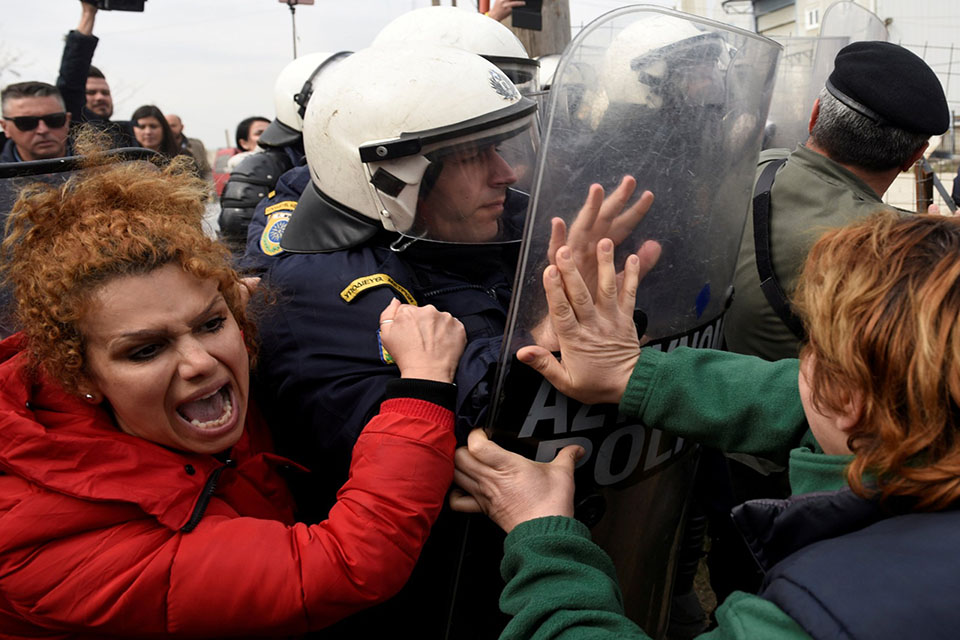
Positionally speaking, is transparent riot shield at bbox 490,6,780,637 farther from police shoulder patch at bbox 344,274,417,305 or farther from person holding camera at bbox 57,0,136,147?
person holding camera at bbox 57,0,136,147

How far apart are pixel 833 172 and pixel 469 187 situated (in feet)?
4.07

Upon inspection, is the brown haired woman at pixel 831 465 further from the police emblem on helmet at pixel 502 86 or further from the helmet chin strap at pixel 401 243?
the police emblem on helmet at pixel 502 86

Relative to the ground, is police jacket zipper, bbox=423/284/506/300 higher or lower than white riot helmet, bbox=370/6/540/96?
lower

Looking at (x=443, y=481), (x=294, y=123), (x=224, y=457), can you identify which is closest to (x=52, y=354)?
(x=224, y=457)

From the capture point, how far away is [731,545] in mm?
2762

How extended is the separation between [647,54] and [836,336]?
59 centimetres

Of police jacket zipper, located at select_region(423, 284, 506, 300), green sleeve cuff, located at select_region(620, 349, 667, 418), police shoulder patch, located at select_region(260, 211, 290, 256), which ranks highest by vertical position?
police jacket zipper, located at select_region(423, 284, 506, 300)

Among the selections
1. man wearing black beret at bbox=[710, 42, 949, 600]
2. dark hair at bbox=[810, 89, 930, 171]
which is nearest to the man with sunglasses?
man wearing black beret at bbox=[710, 42, 949, 600]

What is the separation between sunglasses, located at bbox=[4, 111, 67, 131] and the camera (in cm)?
355

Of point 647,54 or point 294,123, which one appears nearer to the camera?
point 647,54

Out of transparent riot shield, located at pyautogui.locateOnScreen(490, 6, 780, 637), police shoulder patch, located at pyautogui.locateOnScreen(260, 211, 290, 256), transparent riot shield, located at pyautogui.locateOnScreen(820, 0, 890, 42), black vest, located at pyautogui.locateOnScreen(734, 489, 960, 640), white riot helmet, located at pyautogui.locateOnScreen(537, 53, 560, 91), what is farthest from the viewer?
white riot helmet, located at pyautogui.locateOnScreen(537, 53, 560, 91)

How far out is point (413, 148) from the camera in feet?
5.30

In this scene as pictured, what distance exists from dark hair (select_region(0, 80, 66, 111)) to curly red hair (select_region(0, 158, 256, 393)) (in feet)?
9.05

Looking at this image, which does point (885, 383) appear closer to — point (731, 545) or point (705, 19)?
point (705, 19)
